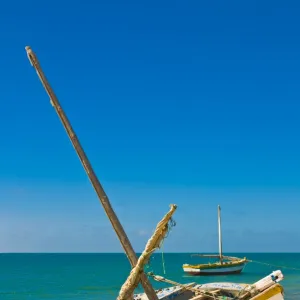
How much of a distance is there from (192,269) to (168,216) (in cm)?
5920

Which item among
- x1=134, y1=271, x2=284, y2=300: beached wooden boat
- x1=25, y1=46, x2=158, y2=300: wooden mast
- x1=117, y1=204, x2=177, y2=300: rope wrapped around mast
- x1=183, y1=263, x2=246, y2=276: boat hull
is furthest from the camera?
x1=183, y1=263, x2=246, y2=276: boat hull

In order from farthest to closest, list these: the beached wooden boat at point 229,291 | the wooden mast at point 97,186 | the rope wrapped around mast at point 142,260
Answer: the beached wooden boat at point 229,291 < the wooden mast at point 97,186 < the rope wrapped around mast at point 142,260

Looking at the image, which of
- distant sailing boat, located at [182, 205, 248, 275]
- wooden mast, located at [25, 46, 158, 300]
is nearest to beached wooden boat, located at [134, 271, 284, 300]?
wooden mast, located at [25, 46, 158, 300]

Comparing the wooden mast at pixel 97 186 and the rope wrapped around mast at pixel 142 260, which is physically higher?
the wooden mast at pixel 97 186

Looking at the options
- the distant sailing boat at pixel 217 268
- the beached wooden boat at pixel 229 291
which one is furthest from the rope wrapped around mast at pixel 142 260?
the distant sailing boat at pixel 217 268

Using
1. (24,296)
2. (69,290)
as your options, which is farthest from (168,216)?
(69,290)

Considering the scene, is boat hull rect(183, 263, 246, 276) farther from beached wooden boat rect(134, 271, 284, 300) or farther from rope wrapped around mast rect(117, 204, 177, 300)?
rope wrapped around mast rect(117, 204, 177, 300)

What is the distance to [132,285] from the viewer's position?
8805mm

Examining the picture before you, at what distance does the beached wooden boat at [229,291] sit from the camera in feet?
44.7

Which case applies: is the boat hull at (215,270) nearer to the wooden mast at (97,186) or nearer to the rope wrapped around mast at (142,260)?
the wooden mast at (97,186)

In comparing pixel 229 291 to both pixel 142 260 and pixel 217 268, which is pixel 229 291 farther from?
pixel 217 268

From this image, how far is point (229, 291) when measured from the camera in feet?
58.5

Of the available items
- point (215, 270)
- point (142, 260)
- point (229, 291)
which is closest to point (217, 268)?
point (215, 270)

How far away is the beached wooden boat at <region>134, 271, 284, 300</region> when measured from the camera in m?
13.6
